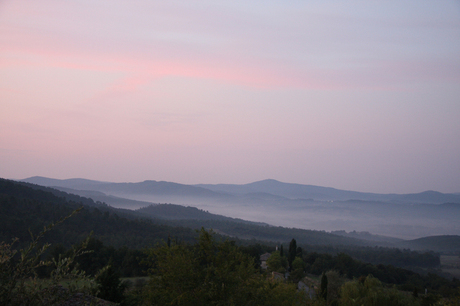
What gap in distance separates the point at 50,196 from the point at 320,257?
59.7 metres

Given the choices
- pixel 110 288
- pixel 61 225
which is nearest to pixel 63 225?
pixel 61 225

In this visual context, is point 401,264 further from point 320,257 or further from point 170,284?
point 170,284

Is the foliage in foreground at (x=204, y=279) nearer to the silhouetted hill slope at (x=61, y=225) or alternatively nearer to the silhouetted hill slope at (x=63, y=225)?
the silhouetted hill slope at (x=63, y=225)

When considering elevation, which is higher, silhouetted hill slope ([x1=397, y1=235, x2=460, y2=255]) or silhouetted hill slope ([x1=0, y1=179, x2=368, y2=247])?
silhouetted hill slope ([x1=0, y1=179, x2=368, y2=247])

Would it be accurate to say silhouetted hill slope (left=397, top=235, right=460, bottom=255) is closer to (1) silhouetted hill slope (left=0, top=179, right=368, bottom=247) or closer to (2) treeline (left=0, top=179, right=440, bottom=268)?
(2) treeline (left=0, top=179, right=440, bottom=268)

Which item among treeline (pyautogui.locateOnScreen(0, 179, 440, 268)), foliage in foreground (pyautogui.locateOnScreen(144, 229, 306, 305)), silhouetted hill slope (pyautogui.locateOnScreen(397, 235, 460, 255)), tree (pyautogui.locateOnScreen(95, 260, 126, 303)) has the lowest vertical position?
silhouetted hill slope (pyautogui.locateOnScreen(397, 235, 460, 255))

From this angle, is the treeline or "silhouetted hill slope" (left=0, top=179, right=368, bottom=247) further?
"silhouetted hill slope" (left=0, top=179, right=368, bottom=247)

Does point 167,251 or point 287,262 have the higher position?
point 167,251

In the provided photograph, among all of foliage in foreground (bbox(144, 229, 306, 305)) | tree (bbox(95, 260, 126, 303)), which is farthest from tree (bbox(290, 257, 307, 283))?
foliage in foreground (bbox(144, 229, 306, 305))

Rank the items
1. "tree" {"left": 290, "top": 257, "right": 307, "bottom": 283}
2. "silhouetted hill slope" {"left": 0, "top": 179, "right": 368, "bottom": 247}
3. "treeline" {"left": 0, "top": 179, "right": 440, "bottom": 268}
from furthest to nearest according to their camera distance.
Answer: "silhouetted hill slope" {"left": 0, "top": 179, "right": 368, "bottom": 247} < "treeline" {"left": 0, "top": 179, "right": 440, "bottom": 268} < "tree" {"left": 290, "top": 257, "right": 307, "bottom": 283}

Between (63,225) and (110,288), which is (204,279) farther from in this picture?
(63,225)

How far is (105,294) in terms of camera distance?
42.2ft

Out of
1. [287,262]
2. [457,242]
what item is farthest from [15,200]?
[457,242]

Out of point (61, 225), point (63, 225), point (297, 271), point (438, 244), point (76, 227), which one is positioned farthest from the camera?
point (438, 244)
